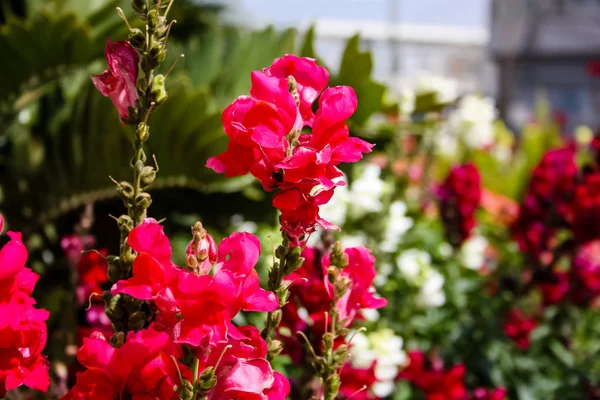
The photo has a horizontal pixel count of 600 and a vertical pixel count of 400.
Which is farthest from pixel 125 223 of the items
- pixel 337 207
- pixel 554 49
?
pixel 554 49

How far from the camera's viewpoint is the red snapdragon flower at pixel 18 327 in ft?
1.67

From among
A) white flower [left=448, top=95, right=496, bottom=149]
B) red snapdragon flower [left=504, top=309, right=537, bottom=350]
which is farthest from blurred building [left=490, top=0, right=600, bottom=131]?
red snapdragon flower [left=504, top=309, right=537, bottom=350]

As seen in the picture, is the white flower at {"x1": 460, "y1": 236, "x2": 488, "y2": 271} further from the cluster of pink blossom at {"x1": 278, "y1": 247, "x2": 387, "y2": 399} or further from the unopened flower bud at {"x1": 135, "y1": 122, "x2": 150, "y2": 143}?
the unopened flower bud at {"x1": 135, "y1": 122, "x2": 150, "y2": 143}

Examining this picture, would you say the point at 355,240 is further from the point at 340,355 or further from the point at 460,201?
the point at 340,355

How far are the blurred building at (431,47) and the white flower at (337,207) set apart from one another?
6644 millimetres

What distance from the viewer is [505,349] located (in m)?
1.83

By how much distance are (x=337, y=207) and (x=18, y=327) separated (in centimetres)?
120

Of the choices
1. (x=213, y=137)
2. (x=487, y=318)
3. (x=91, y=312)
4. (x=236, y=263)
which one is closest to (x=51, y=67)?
(x=213, y=137)

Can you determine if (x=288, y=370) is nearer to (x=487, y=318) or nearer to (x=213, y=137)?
(x=213, y=137)

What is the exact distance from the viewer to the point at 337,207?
168cm

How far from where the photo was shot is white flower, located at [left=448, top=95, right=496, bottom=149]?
291 cm

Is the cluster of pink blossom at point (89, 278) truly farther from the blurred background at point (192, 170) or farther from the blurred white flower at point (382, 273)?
the blurred white flower at point (382, 273)

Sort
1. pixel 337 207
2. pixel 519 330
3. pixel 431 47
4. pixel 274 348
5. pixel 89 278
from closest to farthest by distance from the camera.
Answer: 1. pixel 274 348
2. pixel 89 278
3. pixel 337 207
4. pixel 519 330
5. pixel 431 47

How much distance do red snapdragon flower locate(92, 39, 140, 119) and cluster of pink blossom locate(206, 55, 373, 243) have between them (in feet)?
0.27
